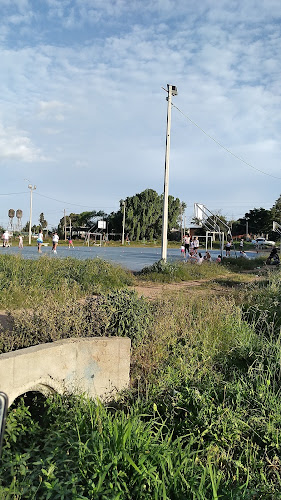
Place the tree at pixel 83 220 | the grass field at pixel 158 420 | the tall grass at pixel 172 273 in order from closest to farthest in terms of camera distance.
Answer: the grass field at pixel 158 420
the tall grass at pixel 172 273
the tree at pixel 83 220

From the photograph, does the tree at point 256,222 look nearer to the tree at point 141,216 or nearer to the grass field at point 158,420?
the tree at point 141,216

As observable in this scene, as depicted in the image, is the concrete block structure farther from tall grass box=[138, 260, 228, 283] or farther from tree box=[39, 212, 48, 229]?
tree box=[39, 212, 48, 229]

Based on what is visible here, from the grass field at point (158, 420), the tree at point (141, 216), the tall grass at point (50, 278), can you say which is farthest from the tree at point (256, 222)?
the grass field at point (158, 420)

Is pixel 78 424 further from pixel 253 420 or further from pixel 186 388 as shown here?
pixel 253 420

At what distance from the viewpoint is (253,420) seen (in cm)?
352

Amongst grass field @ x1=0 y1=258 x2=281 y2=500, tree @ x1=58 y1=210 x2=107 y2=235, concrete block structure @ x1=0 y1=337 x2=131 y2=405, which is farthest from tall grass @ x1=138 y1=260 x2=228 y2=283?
tree @ x1=58 y1=210 x2=107 y2=235

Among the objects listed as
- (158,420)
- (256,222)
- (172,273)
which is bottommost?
(158,420)

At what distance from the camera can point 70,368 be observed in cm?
389

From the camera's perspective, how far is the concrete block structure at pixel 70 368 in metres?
3.38

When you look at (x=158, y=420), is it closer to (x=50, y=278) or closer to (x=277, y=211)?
(x=50, y=278)

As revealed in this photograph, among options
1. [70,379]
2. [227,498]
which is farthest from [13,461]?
[227,498]

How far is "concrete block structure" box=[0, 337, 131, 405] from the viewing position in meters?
3.38

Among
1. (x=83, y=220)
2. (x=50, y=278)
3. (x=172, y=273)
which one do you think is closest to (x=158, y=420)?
(x=50, y=278)

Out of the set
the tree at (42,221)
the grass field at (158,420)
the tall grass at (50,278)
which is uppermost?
the tree at (42,221)
